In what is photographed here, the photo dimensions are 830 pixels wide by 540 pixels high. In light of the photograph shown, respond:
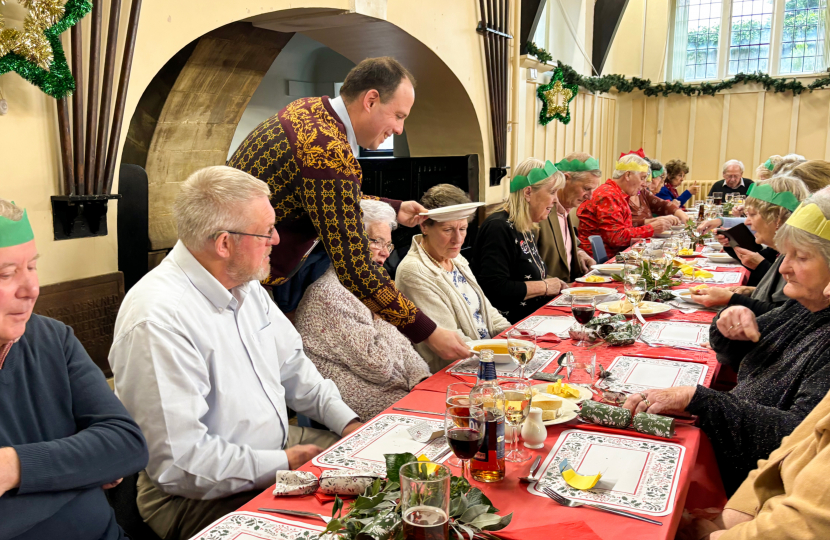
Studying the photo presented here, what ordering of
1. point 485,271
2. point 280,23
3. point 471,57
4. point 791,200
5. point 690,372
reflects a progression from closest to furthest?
point 690,372, point 791,200, point 485,271, point 280,23, point 471,57

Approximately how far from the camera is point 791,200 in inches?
108

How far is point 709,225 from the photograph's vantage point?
6.23 m

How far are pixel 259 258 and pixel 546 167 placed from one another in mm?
2600

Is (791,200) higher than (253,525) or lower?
higher

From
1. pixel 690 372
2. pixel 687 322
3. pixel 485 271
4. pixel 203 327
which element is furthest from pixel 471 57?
pixel 203 327

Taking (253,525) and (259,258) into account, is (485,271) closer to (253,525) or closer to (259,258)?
(259,258)

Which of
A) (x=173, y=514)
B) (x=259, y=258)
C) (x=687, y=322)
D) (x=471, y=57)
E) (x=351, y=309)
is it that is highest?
(x=471, y=57)

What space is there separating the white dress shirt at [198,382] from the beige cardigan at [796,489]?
3.87ft

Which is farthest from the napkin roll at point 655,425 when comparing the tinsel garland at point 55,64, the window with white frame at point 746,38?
the window with white frame at point 746,38

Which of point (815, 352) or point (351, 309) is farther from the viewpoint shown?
point (351, 309)

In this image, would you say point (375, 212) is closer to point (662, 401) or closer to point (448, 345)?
point (448, 345)

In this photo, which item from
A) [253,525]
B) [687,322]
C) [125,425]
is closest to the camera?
[253,525]

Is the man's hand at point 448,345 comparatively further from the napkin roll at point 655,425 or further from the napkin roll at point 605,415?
the napkin roll at point 655,425

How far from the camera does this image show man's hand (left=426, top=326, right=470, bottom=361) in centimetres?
243
